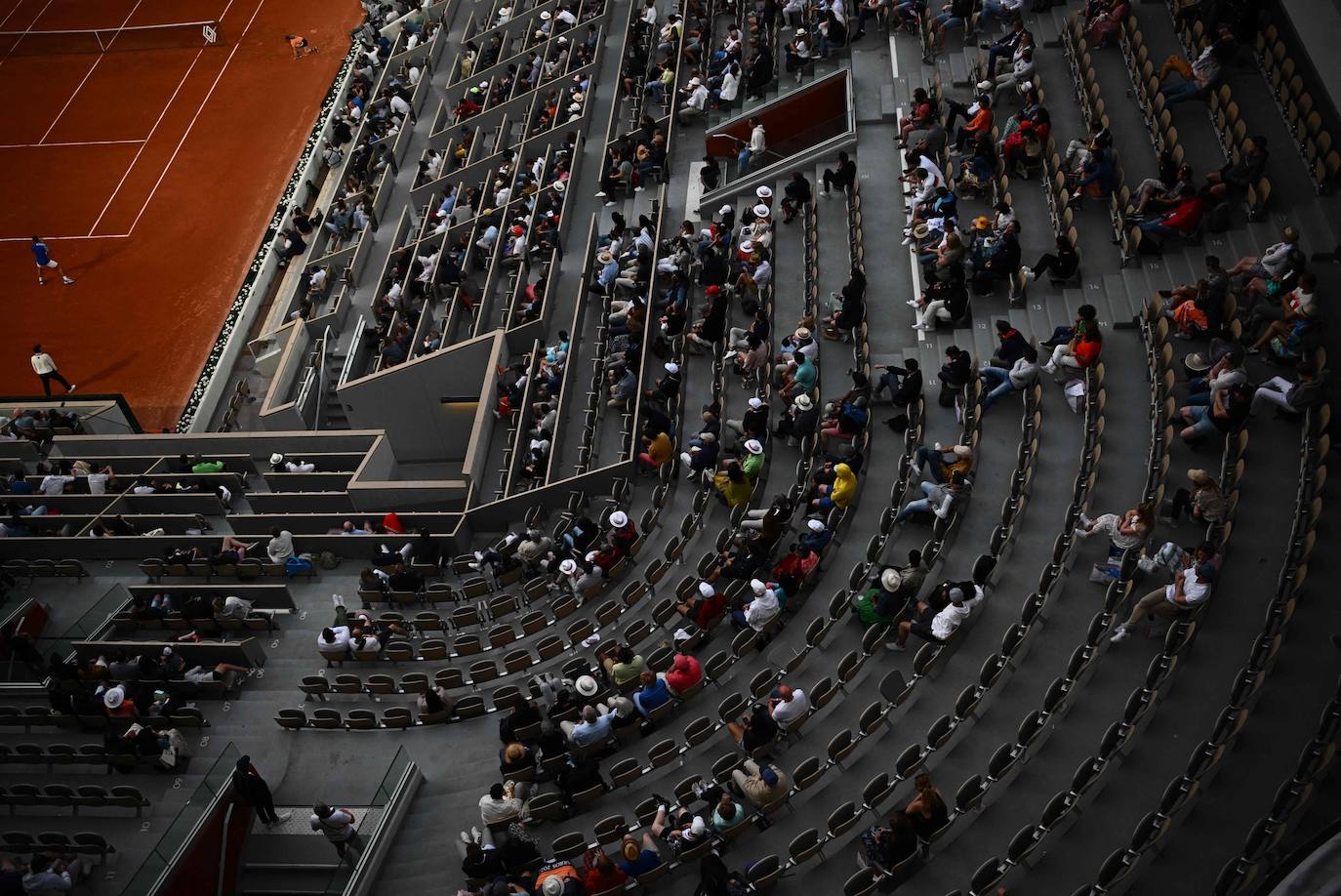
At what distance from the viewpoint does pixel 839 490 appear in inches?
592

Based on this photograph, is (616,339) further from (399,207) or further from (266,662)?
(399,207)

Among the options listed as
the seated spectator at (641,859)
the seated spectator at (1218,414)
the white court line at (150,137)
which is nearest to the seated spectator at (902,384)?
the seated spectator at (1218,414)

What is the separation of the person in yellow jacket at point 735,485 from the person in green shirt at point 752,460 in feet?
0.36

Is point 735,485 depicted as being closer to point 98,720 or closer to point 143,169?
point 98,720

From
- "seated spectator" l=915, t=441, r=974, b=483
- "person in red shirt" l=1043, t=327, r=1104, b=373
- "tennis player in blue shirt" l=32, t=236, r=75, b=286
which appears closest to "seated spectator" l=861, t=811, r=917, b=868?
"seated spectator" l=915, t=441, r=974, b=483

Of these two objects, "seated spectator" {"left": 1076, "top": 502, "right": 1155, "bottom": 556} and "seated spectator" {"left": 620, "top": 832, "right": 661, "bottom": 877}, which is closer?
"seated spectator" {"left": 620, "top": 832, "right": 661, "bottom": 877}

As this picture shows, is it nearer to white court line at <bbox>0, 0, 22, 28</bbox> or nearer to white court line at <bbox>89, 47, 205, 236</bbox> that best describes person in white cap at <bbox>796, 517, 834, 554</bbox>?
white court line at <bbox>89, 47, 205, 236</bbox>

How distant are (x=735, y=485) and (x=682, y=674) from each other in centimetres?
322

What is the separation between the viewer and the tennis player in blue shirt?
29125mm

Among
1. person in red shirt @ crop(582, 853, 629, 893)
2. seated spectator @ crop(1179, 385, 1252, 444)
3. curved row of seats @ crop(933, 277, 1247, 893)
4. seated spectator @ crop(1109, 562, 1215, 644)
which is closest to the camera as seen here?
curved row of seats @ crop(933, 277, 1247, 893)

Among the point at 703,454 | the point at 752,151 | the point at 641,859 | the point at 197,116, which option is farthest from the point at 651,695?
the point at 197,116

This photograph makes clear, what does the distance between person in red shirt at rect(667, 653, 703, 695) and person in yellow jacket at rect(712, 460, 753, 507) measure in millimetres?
2925

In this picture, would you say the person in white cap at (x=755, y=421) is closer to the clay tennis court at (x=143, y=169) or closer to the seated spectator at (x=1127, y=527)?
the seated spectator at (x=1127, y=527)

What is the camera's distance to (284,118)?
35031 millimetres
